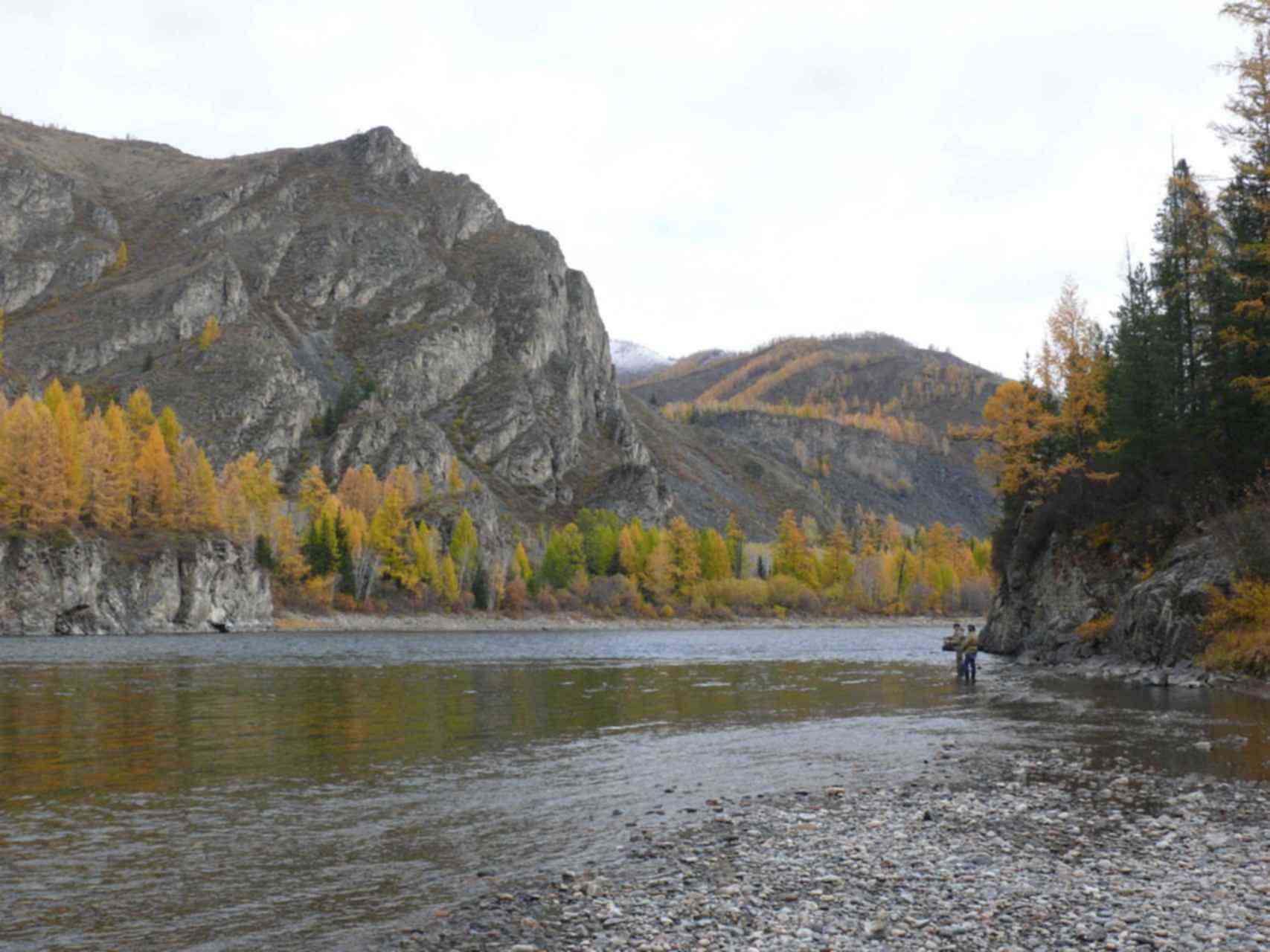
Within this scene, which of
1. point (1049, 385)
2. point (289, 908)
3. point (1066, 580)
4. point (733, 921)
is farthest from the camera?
point (1049, 385)

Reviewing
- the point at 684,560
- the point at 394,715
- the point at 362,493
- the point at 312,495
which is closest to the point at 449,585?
the point at 362,493

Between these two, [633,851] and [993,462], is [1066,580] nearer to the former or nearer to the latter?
[993,462]

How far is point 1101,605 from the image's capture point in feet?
176

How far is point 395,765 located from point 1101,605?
4495 centimetres

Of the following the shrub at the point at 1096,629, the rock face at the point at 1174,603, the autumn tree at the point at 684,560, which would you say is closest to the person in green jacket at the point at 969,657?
the rock face at the point at 1174,603

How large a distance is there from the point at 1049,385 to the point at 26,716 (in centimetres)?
6179

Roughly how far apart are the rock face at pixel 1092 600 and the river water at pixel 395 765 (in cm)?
487

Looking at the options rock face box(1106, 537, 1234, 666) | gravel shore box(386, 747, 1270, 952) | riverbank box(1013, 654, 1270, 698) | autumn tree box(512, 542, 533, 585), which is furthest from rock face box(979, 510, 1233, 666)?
autumn tree box(512, 542, 533, 585)

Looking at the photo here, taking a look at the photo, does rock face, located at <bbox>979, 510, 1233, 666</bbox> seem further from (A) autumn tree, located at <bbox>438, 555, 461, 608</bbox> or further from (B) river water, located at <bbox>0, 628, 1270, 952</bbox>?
(A) autumn tree, located at <bbox>438, 555, 461, 608</bbox>

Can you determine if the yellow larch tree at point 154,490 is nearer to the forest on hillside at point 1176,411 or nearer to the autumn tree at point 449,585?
the autumn tree at point 449,585

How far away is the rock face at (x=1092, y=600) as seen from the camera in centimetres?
4150

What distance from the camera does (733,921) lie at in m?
11.2

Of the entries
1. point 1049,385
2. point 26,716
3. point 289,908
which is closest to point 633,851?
point 289,908

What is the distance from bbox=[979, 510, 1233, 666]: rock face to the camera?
136ft
